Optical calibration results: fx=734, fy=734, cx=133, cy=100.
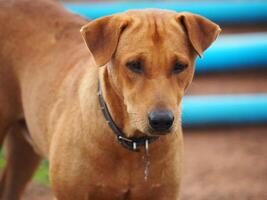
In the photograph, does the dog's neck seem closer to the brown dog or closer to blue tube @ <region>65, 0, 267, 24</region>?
the brown dog

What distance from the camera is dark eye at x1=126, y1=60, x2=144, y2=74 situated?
4219 mm

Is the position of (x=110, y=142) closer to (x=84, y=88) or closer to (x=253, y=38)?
(x=84, y=88)

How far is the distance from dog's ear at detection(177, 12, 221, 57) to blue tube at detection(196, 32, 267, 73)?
4.70m

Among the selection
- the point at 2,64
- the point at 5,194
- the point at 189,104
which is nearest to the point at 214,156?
the point at 189,104

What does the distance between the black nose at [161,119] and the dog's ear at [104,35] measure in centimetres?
47

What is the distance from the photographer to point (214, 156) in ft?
24.4

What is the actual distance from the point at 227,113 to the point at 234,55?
1267 mm

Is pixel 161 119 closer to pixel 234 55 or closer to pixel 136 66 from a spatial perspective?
pixel 136 66

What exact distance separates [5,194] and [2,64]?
4.00 ft

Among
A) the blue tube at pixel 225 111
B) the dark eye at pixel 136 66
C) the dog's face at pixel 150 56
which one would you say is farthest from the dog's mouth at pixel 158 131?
the blue tube at pixel 225 111

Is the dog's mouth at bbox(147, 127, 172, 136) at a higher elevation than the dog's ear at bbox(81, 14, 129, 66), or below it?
below

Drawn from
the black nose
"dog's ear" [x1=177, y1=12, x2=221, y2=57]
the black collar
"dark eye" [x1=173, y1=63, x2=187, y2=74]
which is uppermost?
"dog's ear" [x1=177, y1=12, x2=221, y2=57]

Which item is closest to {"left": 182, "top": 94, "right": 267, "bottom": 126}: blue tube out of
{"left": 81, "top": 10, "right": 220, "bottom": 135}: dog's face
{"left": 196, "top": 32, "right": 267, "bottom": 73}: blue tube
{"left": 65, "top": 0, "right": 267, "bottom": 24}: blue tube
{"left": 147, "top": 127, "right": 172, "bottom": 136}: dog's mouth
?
{"left": 196, "top": 32, "right": 267, "bottom": 73}: blue tube

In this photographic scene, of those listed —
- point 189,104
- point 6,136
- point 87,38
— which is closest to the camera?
point 87,38
